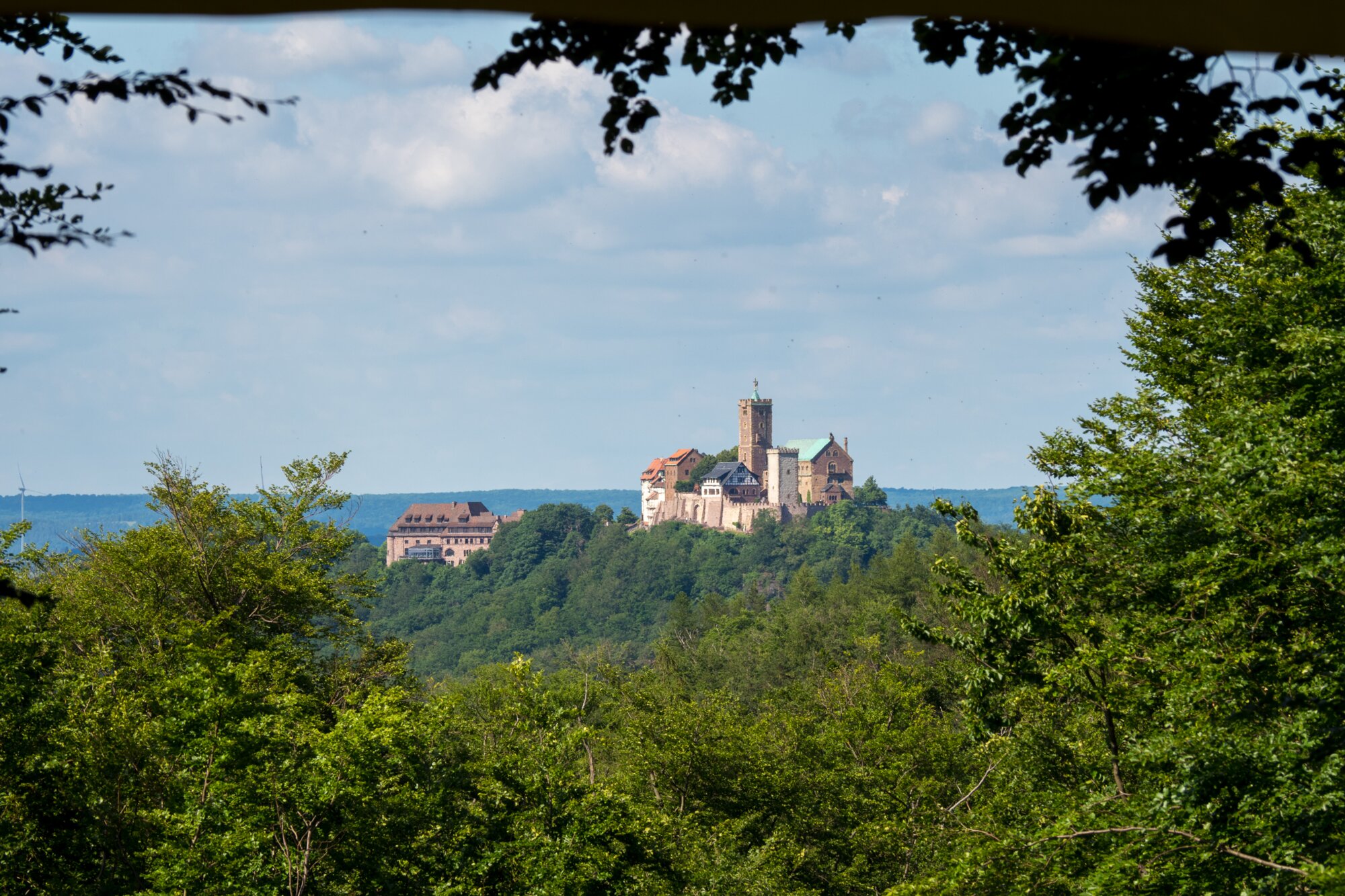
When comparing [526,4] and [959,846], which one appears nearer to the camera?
[526,4]

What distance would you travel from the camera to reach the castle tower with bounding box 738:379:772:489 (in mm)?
196000

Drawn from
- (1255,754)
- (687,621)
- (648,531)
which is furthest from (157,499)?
(648,531)

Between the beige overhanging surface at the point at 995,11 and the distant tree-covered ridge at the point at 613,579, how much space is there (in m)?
147

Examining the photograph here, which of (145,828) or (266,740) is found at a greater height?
(266,740)

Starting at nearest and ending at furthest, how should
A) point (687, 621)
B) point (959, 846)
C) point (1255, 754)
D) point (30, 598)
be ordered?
point (30, 598)
point (1255, 754)
point (959, 846)
point (687, 621)

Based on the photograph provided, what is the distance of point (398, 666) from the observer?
3045 cm

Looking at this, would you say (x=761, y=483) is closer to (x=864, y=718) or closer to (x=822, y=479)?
(x=822, y=479)

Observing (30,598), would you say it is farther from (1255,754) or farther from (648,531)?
(648,531)

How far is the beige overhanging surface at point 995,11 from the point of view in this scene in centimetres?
288

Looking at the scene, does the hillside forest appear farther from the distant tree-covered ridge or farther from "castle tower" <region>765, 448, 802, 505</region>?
"castle tower" <region>765, 448, 802, 505</region>

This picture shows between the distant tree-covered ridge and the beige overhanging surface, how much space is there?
14661 cm

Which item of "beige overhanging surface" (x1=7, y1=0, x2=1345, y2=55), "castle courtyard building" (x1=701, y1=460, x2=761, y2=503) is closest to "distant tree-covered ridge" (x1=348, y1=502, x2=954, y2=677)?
"castle courtyard building" (x1=701, y1=460, x2=761, y2=503)

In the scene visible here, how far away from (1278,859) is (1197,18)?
10.3 m

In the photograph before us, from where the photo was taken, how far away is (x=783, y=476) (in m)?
193
